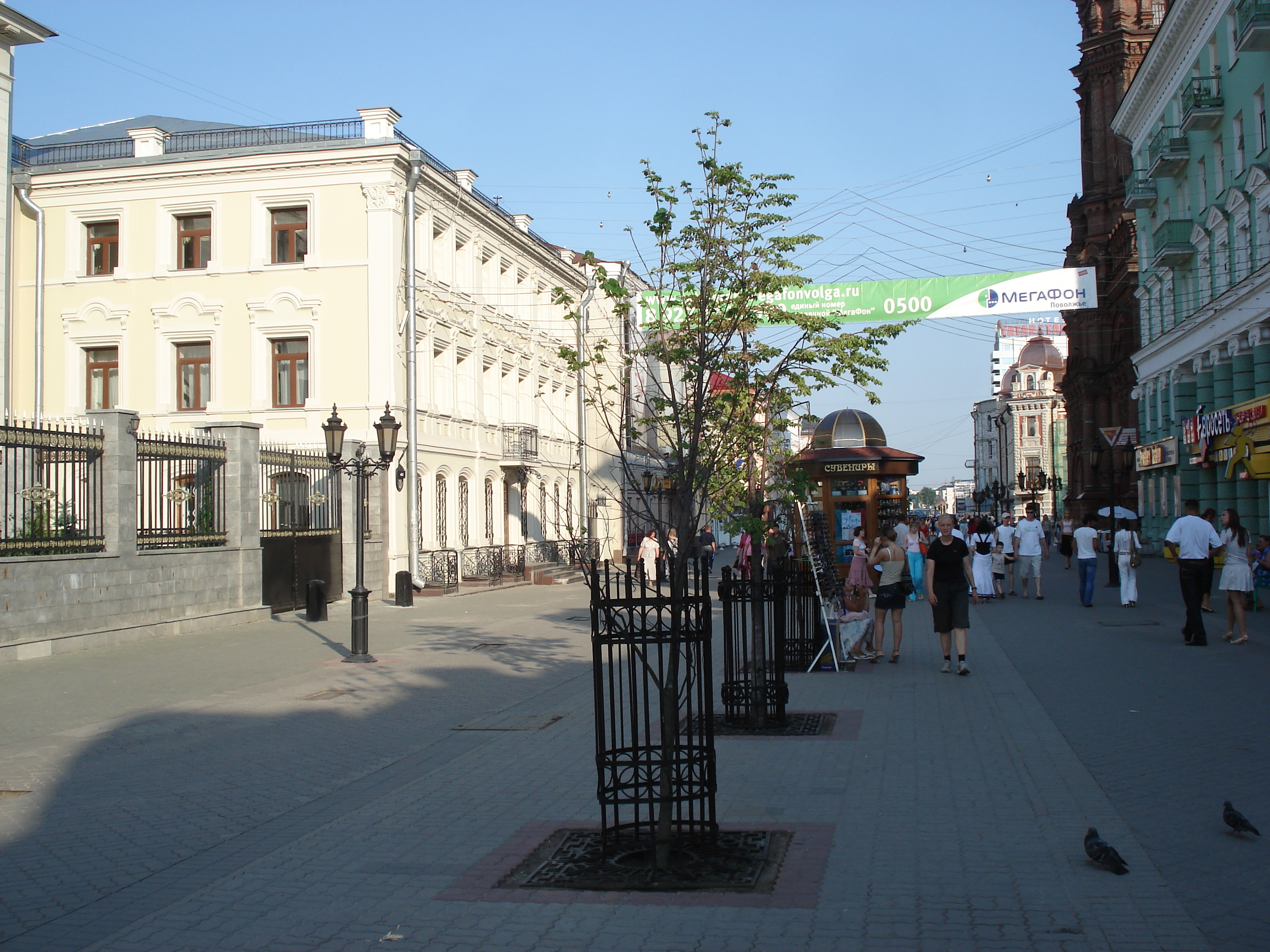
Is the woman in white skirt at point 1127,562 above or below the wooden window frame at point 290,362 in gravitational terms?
below

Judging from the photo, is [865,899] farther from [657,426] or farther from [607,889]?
[657,426]

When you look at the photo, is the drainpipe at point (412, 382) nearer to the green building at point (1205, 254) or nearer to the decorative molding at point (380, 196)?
the decorative molding at point (380, 196)

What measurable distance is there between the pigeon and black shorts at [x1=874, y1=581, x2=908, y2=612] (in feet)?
27.3

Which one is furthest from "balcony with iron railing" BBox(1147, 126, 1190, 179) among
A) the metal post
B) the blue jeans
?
the metal post

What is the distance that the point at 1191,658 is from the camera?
13.2m

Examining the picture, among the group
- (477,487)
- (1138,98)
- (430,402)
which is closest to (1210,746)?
(430,402)

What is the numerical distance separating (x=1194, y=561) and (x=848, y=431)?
10.6 meters

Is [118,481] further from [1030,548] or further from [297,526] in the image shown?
[1030,548]

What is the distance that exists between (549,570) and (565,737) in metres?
26.6

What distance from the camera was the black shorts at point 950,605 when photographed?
12.5m

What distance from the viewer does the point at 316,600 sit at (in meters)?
20.2

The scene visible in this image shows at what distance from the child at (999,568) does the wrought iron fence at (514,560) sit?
15.2 metres

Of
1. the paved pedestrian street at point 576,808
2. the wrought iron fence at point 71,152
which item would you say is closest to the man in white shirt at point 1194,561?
the paved pedestrian street at point 576,808

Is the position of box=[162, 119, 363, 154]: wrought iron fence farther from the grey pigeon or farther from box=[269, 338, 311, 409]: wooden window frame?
the grey pigeon
